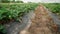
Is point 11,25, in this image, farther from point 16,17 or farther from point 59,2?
point 59,2

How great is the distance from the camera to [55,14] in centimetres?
666

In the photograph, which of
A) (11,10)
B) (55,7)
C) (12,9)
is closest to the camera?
(11,10)

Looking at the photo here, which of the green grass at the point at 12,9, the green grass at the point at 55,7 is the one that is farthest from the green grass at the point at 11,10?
the green grass at the point at 55,7

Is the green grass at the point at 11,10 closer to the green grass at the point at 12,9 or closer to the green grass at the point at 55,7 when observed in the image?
the green grass at the point at 12,9

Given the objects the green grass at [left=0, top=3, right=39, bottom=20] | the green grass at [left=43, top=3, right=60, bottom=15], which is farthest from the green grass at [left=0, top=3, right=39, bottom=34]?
the green grass at [left=43, top=3, right=60, bottom=15]

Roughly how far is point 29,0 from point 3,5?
1.11 m

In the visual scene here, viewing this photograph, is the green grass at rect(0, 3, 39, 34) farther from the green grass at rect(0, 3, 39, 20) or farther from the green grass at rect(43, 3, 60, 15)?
the green grass at rect(43, 3, 60, 15)

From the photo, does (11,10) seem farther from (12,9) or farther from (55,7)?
(55,7)

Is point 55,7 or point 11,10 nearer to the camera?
point 11,10

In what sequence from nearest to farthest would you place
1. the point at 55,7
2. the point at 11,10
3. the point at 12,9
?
the point at 11,10 < the point at 12,9 < the point at 55,7

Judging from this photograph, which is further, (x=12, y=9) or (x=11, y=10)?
(x=12, y=9)

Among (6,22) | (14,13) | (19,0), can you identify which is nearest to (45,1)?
(19,0)

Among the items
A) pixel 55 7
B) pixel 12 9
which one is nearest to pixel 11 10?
pixel 12 9

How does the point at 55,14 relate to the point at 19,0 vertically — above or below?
below
